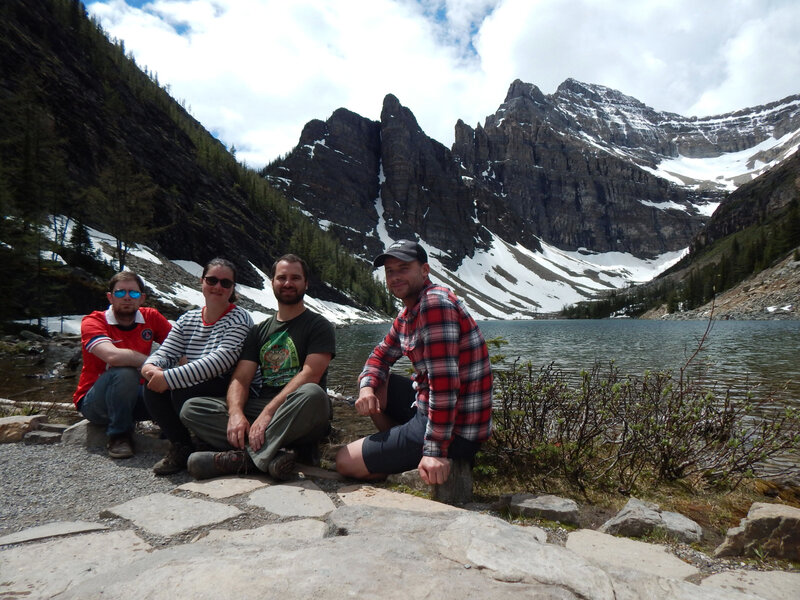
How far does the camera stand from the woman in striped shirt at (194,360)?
4461 mm

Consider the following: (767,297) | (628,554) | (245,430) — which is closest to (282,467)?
(245,430)

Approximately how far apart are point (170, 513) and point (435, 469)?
2.04 meters

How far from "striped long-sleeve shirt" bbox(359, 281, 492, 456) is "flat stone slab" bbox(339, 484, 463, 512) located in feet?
1.39

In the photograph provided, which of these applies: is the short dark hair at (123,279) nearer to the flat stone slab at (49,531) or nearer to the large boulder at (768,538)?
the flat stone slab at (49,531)

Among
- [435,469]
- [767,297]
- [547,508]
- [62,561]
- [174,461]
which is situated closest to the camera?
[62,561]

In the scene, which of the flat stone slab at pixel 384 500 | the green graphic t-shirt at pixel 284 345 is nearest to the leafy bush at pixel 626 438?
the flat stone slab at pixel 384 500

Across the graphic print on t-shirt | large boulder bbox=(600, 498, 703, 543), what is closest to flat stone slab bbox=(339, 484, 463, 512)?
large boulder bbox=(600, 498, 703, 543)

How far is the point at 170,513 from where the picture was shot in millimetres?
3135

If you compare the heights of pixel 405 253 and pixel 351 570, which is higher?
pixel 405 253

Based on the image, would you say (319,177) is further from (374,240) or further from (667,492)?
(667,492)

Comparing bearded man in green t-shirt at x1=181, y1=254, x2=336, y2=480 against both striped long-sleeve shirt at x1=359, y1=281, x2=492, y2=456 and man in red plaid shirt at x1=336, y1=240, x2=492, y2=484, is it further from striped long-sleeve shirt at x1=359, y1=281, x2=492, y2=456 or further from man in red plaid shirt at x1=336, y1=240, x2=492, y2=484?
striped long-sleeve shirt at x1=359, y1=281, x2=492, y2=456

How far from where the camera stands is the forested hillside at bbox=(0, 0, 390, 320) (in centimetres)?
2570

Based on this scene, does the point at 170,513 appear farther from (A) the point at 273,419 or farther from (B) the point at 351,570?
(B) the point at 351,570

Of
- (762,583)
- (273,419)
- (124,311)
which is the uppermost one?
(124,311)
